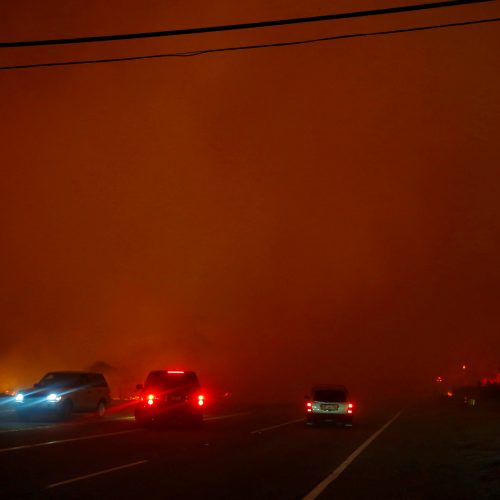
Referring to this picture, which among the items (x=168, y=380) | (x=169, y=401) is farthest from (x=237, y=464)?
(x=168, y=380)

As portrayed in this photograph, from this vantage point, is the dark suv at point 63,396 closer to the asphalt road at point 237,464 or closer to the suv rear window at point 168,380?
the asphalt road at point 237,464

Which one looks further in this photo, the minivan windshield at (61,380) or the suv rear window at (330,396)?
the suv rear window at (330,396)

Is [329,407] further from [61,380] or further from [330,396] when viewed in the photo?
[61,380]

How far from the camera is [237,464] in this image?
15.5 m

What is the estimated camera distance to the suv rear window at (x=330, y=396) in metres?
31.0

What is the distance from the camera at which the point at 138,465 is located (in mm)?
14609

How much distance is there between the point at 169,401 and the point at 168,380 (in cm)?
106

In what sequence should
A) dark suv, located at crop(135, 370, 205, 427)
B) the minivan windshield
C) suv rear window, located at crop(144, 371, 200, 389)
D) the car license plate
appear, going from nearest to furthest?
dark suv, located at crop(135, 370, 205, 427) → suv rear window, located at crop(144, 371, 200, 389) → the minivan windshield → the car license plate

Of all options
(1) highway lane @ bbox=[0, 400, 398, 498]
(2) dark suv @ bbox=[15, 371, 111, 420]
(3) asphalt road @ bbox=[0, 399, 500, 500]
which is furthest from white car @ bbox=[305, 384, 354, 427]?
(2) dark suv @ bbox=[15, 371, 111, 420]

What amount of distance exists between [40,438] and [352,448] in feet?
28.3

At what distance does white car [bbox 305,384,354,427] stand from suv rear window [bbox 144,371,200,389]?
6.30 meters

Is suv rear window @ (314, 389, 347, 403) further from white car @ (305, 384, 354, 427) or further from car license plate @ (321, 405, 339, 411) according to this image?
car license plate @ (321, 405, 339, 411)

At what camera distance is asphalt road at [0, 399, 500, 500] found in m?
11.7

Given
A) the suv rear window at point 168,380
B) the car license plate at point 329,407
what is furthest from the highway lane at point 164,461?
the car license plate at point 329,407
